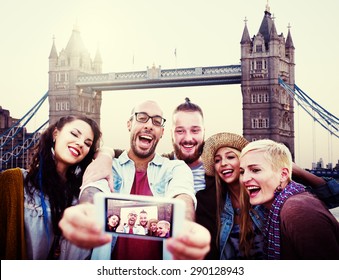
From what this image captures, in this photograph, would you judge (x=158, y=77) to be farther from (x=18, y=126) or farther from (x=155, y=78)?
(x=18, y=126)

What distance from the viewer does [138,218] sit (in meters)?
1.85

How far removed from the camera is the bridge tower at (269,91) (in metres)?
2.50

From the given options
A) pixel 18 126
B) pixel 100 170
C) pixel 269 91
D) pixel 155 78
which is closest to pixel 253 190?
pixel 100 170

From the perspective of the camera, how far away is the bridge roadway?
8.20 ft

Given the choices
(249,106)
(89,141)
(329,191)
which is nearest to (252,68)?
(249,106)

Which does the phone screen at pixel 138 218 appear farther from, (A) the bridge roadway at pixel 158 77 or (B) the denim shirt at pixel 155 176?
(A) the bridge roadway at pixel 158 77

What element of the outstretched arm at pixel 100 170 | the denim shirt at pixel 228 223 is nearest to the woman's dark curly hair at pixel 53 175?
the outstretched arm at pixel 100 170

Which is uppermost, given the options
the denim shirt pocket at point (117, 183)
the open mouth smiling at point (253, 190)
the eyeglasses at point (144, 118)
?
the eyeglasses at point (144, 118)

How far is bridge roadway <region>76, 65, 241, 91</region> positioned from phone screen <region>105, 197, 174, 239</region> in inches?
31.9

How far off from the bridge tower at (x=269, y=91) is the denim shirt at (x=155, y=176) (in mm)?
517

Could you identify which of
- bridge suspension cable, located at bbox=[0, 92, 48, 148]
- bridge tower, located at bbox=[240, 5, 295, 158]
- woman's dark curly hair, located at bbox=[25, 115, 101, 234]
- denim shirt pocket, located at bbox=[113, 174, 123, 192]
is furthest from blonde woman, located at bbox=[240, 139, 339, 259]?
bridge suspension cable, located at bbox=[0, 92, 48, 148]

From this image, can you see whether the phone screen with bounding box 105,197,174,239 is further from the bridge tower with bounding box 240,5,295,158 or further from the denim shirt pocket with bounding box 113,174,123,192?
the bridge tower with bounding box 240,5,295,158

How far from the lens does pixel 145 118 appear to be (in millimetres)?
2025

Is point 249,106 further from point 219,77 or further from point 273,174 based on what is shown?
point 273,174
